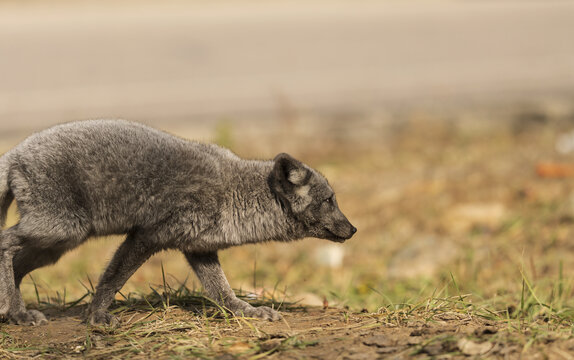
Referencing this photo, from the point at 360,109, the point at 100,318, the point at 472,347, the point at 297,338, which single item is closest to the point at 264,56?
the point at 360,109

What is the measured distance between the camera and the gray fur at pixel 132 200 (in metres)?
4.69

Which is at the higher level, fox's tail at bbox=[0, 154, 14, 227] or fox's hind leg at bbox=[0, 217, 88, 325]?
fox's tail at bbox=[0, 154, 14, 227]

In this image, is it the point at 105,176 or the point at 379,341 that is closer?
the point at 379,341

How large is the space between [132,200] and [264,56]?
10523 millimetres

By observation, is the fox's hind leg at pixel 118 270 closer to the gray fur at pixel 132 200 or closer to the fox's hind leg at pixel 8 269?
the gray fur at pixel 132 200

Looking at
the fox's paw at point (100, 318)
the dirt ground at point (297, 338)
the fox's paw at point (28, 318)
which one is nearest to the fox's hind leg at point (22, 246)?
the fox's paw at point (28, 318)

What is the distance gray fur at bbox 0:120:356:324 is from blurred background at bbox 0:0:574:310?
1045 millimetres

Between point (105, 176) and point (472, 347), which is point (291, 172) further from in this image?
point (472, 347)

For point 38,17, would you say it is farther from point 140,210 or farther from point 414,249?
point 140,210

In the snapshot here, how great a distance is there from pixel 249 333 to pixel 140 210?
1.02 m

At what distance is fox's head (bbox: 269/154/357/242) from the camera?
16.4 feet

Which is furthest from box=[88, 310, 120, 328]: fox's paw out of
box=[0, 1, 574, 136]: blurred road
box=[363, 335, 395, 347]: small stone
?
box=[0, 1, 574, 136]: blurred road

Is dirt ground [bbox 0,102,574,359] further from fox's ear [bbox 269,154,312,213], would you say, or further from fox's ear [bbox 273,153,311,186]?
fox's ear [bbox 273,153,311,186]

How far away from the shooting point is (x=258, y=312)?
4.87 meters
